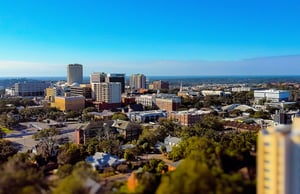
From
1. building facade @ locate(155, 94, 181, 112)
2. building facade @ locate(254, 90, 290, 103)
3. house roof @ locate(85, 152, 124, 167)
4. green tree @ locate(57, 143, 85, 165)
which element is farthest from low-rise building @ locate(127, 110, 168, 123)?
building facade @ locate(254, 90, 290, 103)

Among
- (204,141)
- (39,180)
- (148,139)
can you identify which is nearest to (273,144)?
(204,141)

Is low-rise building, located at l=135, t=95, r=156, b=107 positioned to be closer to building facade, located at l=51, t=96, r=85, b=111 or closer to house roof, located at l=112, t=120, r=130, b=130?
building facade, located at l=51, t=96, r=85, b=111

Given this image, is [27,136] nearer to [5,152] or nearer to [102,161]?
[5,152]

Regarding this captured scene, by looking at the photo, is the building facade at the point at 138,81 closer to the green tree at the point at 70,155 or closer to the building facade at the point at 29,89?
the building facade at the point at 29,89

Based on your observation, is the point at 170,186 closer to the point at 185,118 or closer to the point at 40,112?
the point at 185,118

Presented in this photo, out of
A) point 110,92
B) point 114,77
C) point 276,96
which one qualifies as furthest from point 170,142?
point 114,77

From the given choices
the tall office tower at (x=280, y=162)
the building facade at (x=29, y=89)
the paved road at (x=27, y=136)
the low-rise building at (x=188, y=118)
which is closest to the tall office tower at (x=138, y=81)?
the building facade at (x=29, y=89)
